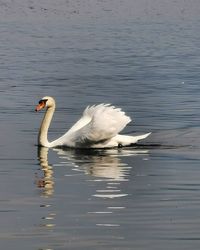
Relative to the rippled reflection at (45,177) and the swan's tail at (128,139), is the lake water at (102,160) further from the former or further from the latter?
the swan's tail at (128,139)

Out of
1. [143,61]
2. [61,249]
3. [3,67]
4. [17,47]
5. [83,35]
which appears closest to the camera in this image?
[61,249]

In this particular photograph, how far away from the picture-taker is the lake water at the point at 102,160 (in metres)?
11.4

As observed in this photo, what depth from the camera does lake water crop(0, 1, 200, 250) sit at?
449 inches

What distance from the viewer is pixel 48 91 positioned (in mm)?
29375

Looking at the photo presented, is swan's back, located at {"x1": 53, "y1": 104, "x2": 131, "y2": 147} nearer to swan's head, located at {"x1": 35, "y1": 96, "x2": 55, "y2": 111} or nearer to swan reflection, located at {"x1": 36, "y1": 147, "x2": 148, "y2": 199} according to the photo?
swan reflection, located at {"x1": 36, "y1": 147, "x2": 148, "y2": 199}

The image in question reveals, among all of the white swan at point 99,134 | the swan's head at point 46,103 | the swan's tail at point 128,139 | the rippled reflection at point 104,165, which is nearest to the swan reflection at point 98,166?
the rippled reflection at point 104,165

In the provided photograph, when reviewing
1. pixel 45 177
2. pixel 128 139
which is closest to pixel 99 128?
pixel 128 139

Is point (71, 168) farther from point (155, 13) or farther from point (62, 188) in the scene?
point (155, 13)

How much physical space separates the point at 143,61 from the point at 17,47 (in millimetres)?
8107

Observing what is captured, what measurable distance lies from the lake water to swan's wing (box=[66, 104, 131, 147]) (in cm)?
26

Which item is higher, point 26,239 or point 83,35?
point 83,35

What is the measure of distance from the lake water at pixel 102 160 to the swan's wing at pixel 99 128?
260mm

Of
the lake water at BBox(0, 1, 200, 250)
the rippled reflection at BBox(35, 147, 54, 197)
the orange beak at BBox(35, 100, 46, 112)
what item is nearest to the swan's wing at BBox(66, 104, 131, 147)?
the lake water at BBox(0, 1, 200, 250)

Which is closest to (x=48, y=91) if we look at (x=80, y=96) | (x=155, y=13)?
(x=80, y=96)
